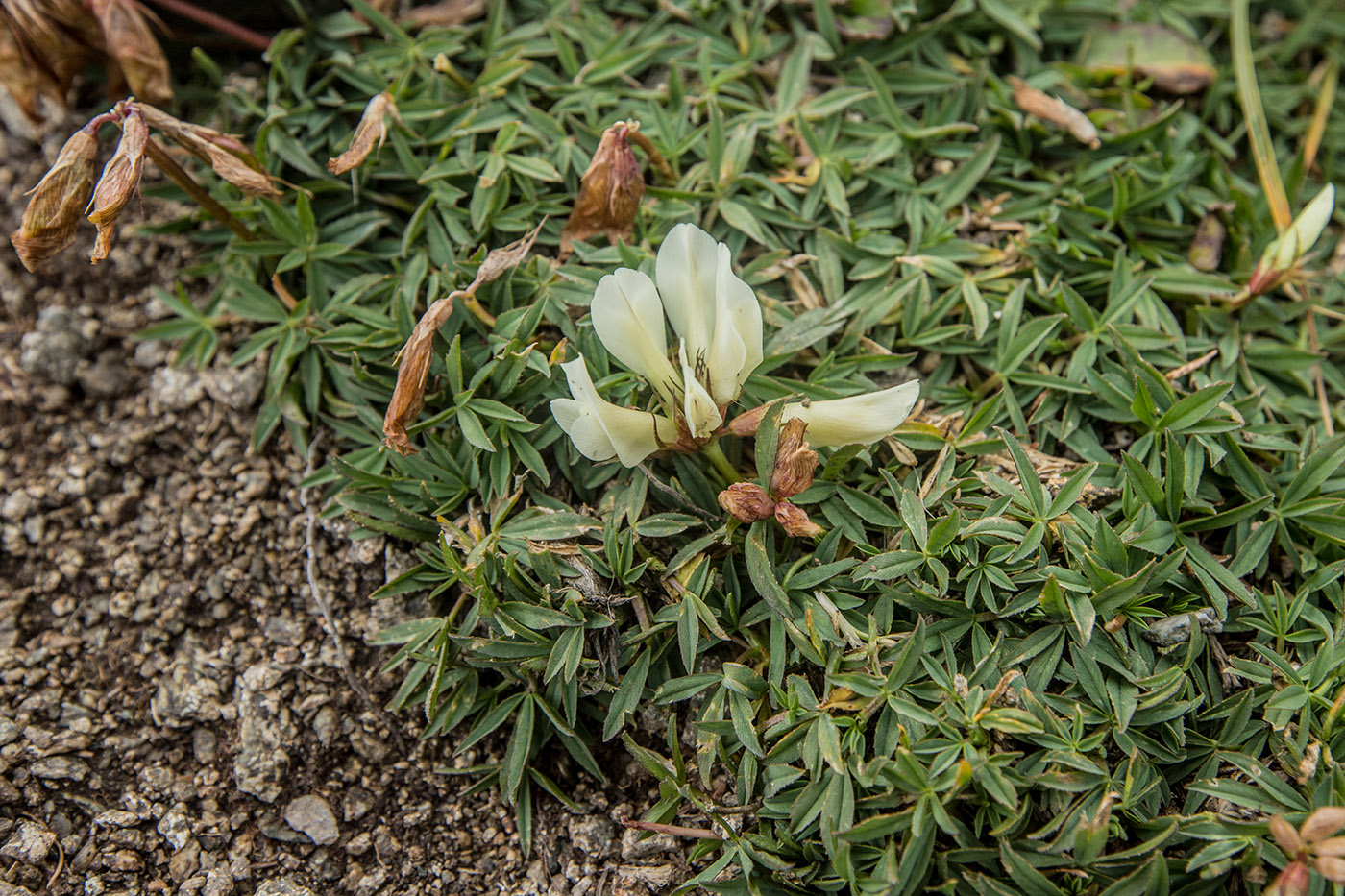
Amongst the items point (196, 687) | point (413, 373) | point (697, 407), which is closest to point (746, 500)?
point (697, 407)

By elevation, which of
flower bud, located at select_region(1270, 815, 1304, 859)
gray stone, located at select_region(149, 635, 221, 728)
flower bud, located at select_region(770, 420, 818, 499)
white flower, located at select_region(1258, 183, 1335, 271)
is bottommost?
flower bud, located at select_region(1270, 815, 1304, 859)

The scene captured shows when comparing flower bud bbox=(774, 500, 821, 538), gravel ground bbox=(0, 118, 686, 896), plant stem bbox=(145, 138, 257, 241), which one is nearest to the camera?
flower bud bbox=(774, 500, 821, 538)

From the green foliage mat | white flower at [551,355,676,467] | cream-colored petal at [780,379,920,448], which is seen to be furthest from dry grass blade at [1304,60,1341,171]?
white flower at [551,355,676,467]

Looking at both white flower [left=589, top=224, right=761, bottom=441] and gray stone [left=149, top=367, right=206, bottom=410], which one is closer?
white flower [left=589, top=224, right=761, bottom=441]

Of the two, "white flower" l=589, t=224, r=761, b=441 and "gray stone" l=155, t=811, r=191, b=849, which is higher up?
"white flower" l=589, t=224, r=761, b=441

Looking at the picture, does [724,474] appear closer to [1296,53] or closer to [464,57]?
[464,57]

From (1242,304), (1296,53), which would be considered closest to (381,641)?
(1242,304)

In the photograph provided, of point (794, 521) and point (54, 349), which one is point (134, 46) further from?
point (794, 521)

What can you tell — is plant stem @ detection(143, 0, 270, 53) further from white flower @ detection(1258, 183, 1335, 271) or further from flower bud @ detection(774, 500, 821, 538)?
white flower @ detection(1258, 183, 1335, 271)
